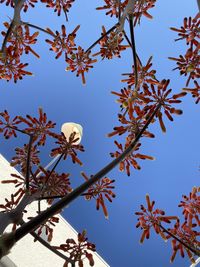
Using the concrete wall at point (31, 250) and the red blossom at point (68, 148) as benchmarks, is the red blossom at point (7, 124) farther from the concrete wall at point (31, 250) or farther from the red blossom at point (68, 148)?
the concrete wall at point (31, 250)

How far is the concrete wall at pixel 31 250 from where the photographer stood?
529 centimetres

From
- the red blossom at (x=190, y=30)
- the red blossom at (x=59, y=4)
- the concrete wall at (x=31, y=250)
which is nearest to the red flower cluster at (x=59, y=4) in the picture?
the red blossom at (x=59, y=4)

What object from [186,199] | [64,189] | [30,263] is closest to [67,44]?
[64,189]

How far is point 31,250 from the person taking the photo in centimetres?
576

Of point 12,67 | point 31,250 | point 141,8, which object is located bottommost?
point 31,250

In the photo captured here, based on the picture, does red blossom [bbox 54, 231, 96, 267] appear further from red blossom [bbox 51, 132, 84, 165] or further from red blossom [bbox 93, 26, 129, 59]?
red blossom [bbox 93, 26, 129, 59]

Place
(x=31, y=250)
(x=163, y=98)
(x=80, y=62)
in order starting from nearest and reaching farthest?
(x=163, y=98), (x=80, y=62), (x=31, y=250)

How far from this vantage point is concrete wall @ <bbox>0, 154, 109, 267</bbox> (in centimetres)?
529

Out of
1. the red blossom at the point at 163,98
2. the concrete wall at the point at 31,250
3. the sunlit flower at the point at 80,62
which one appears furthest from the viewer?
the concrete wall at the point at 31,250

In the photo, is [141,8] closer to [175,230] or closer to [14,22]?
[14,22]

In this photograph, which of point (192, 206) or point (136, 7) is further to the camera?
point (136, 7)

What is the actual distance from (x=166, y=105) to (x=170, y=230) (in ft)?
2.92

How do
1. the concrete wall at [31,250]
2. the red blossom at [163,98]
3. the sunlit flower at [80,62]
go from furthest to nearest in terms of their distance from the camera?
1. the concrete wall at [31,250]
2. the sunlit flower at [80,62]
3. the red blossom at [163,98]

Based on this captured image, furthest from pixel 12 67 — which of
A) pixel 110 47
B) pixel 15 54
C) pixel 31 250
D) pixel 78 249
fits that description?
pixel 31 250
